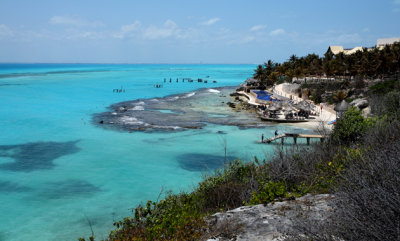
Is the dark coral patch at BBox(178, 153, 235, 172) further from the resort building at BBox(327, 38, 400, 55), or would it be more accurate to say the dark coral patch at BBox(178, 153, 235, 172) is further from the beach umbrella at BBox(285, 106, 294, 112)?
the resort building at BBox(327, 38, 400, 55)

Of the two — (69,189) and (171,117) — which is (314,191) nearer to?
(69,189)

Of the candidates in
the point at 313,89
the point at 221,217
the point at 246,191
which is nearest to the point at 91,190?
the point at 246,191

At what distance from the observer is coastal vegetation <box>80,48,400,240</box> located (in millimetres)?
5672

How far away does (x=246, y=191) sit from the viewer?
12172 mm

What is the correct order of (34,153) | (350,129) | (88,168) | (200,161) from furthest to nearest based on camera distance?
(34,153) < (200,161) < (88,168) < (350,129)

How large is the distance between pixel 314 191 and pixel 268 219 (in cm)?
337

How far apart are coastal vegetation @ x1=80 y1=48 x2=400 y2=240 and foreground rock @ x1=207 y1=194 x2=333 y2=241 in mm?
170

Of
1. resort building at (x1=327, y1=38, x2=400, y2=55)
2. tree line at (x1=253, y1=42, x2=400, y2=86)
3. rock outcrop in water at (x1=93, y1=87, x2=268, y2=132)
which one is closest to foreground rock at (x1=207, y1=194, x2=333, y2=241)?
rock outcrop in water at (x1=93, y1=87, x2=268, y2=132)

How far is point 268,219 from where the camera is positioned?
336 inches

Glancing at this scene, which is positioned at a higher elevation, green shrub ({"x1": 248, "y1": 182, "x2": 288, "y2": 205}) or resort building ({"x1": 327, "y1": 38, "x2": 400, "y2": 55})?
resort building ({"x1": 327, "y1": 38, "x2": 400, "y2": 55})

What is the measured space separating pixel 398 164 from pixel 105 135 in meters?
33.2

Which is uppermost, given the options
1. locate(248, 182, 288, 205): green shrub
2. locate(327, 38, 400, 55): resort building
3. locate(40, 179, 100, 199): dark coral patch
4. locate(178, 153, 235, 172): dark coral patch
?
locate(327, 38, 400, 55): resort building

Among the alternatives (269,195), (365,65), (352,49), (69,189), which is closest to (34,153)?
(69,189)

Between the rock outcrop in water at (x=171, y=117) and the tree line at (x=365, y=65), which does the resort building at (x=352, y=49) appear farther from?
the rock outcrop in water at (x=171, y=117)
